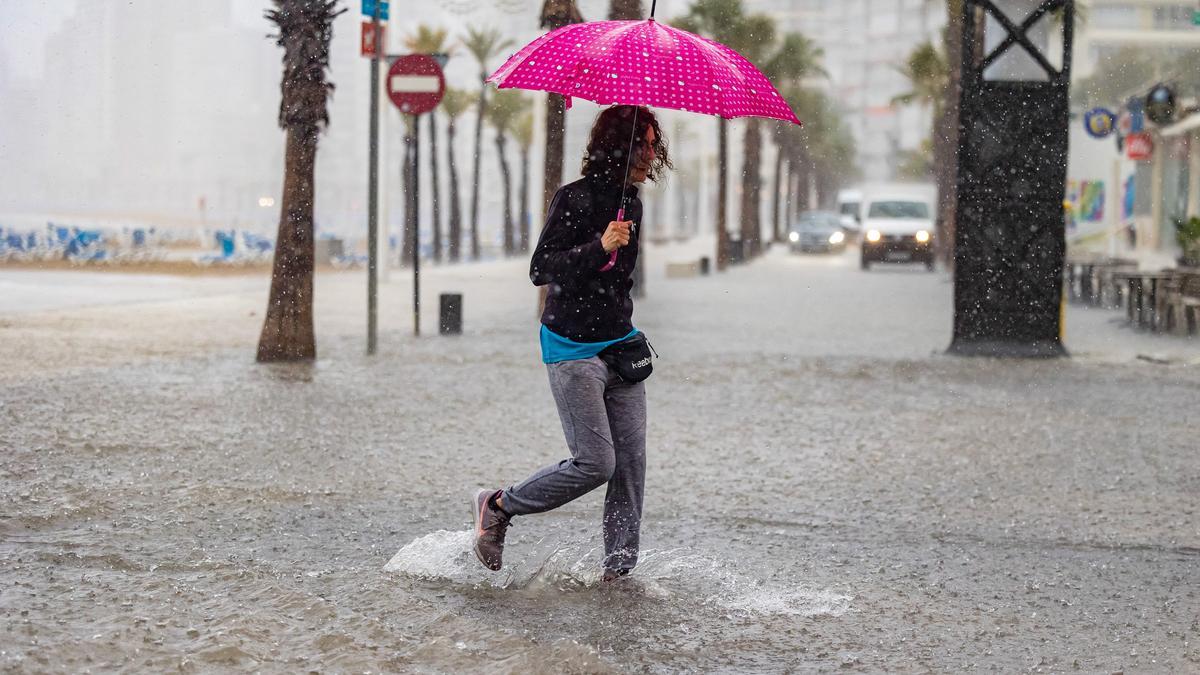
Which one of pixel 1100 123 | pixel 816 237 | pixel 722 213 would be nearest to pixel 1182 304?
pixel 1100 123

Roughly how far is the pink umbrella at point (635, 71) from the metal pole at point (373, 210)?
9.32 meters

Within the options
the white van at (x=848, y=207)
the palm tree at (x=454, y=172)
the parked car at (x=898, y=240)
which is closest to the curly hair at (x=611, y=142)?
the parked car at (x=898, y=240)

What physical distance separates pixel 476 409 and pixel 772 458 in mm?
2620

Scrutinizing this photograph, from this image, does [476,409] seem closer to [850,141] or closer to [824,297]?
[824,297]

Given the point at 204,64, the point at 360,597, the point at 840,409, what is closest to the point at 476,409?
the point at 840,409

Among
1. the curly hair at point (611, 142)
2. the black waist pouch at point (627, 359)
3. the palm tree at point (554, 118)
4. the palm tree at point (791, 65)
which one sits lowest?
the black waist pouch at point (627, 359)

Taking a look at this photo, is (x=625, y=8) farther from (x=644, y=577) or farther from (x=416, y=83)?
(x=644, y=577)

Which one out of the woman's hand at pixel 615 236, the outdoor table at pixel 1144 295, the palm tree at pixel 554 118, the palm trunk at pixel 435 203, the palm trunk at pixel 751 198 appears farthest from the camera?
the palm trunk at pixel 435 203

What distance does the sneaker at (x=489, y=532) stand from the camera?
5.64 m

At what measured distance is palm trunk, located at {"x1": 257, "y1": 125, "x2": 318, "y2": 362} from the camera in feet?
44.8

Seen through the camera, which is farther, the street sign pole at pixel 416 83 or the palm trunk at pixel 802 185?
the palm trunk at pixel 802 185

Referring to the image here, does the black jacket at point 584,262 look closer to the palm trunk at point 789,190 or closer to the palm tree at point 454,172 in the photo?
the palm tree at point 454,172

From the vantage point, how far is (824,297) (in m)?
28.0

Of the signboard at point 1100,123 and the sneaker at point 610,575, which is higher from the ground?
the signboard at point 1100,123
